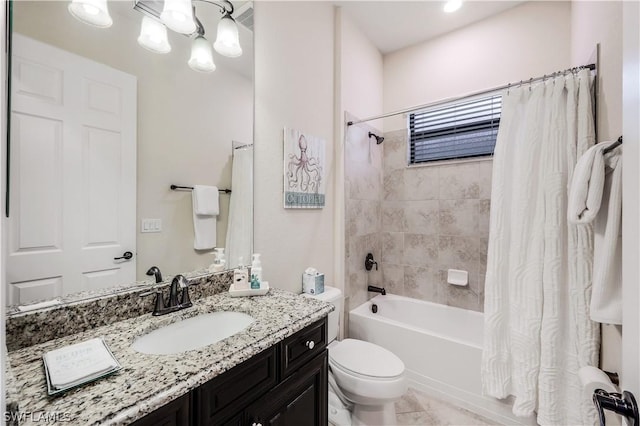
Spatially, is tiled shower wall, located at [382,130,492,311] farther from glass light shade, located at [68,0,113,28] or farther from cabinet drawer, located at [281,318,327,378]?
glass light shade, located at [68,0,113,28]

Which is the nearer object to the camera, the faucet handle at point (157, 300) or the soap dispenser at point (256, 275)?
the faucet handle at point (157, 300)

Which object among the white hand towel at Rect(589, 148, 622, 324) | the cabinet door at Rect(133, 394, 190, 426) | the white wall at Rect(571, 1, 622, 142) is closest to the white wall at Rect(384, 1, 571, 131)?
the white wall at Rect(571, 1, 622, 142)

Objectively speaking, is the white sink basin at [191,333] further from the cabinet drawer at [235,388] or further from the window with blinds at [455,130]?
the window with blinds at [455,130]

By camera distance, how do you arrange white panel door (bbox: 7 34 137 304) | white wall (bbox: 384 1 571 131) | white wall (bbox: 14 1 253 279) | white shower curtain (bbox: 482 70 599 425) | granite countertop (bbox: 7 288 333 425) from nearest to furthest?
granite countertop (bbox: 7 288 333 425), white panel door (bbox: 7 34 137 304), white wall (bbox: 14 1 253 279), white shower curtain (bbox: 482 70 599 425), white wall (bbox: 384 1 571 131)

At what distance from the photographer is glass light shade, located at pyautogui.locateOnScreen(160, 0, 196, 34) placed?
1.17 m

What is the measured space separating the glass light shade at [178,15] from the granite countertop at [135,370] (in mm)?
1241

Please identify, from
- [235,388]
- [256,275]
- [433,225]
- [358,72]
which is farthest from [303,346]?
[358,72]

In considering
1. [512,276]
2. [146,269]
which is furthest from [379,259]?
[146,269]

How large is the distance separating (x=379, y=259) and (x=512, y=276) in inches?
51.1

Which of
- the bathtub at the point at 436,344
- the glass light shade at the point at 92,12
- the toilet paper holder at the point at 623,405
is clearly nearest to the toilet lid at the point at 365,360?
the bathtub at the point at 436,344

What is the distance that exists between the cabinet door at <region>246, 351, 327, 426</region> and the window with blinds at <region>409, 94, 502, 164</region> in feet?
6.79

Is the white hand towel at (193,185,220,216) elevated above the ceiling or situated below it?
below

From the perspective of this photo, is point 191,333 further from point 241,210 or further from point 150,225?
point 241,210

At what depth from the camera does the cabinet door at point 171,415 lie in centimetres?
64
